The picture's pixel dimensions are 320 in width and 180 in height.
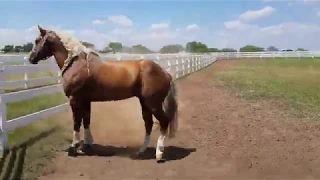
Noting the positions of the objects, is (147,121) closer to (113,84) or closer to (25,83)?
(113,84)

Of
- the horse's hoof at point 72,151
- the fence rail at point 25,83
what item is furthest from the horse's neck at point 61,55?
the horse's hoof at point 72,151

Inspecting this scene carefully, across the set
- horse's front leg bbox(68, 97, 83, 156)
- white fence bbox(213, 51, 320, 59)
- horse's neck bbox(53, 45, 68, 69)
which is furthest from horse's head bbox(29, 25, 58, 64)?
white fence bbox(213, 51, 320, 59)

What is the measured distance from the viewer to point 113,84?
6848 millimetres

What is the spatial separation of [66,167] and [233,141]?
121 inches

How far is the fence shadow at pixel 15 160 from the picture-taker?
574cm

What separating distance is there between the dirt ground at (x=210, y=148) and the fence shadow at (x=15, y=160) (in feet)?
1.37

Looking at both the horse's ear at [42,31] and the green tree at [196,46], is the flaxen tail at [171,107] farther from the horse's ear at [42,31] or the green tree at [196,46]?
the green tree at [196,46]

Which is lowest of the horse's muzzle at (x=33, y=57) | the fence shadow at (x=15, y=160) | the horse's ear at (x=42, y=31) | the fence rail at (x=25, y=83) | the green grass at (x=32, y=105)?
the fence shadow at (x=15, y=160)

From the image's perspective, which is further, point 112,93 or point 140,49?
point 140,49

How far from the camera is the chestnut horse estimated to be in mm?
6801

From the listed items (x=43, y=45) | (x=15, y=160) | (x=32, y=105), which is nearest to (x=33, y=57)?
(x=43, y=45)

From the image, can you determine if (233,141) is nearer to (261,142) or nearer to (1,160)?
(261,142)

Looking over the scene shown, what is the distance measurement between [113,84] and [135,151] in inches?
49.7

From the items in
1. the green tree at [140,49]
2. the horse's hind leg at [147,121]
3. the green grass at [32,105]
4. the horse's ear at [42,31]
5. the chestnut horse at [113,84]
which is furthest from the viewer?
the green tree at [140,49]
